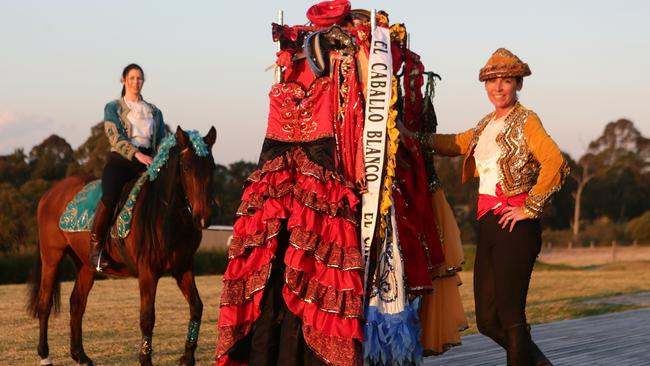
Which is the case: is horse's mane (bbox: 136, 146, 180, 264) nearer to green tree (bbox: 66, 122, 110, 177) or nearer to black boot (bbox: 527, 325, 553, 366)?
black boot (bbox: 527, 325, 553, 366)

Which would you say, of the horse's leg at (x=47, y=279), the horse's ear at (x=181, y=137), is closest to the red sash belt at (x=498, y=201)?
the horse's ear at (x=181, y=137)

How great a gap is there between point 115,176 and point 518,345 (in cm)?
406

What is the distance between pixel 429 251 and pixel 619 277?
736 inches

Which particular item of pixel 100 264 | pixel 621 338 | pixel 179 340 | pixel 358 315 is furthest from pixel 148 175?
pixel 621 338

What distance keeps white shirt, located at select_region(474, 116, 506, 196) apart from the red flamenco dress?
2.60 ft

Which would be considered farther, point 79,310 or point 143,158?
point 79,310

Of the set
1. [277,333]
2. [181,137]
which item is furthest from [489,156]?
[181,137]

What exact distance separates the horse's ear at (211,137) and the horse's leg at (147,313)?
1103 mm

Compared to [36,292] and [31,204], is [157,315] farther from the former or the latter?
[31,204]

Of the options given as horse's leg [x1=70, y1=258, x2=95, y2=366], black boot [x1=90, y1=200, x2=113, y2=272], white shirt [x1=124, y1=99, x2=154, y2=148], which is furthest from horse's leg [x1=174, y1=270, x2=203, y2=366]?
white shirt [x1=124, y1=99, x2=154, y2=148]

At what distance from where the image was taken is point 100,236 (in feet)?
25.7

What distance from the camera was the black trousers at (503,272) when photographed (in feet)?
15.9

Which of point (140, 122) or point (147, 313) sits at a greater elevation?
point (140, 122)

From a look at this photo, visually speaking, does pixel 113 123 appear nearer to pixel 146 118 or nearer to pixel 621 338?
→ pixel 146 118
